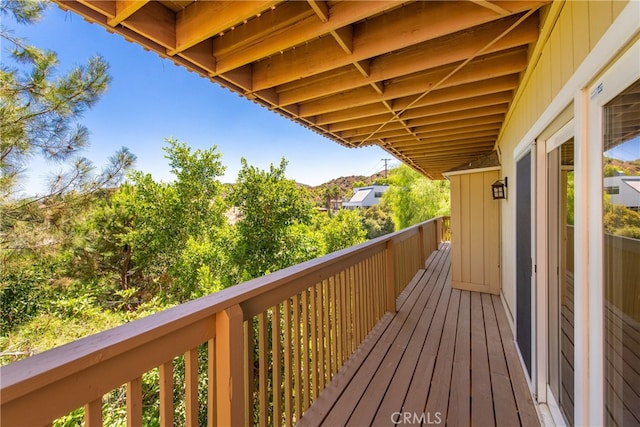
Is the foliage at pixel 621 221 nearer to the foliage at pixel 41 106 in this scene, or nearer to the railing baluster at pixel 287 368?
the railing baluster at pixel 287 368

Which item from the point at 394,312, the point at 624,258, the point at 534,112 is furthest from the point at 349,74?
the point at 394,312

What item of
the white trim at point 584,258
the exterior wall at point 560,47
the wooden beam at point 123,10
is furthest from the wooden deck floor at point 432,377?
the wooden beam at point 123,10

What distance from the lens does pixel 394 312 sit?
3422mm

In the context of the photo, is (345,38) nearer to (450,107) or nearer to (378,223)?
(450,107)

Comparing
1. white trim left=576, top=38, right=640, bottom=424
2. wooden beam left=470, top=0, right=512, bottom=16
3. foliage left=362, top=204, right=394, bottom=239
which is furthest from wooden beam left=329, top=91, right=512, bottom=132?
foliage left=362, top=204, right=394, bottom=239

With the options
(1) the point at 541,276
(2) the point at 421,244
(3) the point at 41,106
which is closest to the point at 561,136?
(1) the point at 541,276

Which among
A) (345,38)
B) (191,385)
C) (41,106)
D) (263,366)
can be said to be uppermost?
(41,106)

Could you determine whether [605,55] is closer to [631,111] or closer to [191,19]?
[631,111]

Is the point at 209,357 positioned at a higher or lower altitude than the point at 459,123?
lower

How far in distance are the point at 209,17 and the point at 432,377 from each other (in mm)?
2996

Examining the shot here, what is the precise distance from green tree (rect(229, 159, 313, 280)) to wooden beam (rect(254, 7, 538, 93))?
27.9ft

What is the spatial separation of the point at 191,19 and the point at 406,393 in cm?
296

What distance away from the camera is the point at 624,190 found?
3.05ft

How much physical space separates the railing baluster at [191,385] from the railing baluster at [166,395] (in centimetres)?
7
